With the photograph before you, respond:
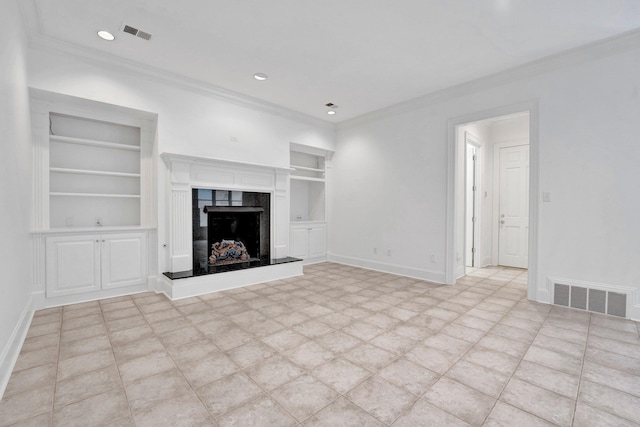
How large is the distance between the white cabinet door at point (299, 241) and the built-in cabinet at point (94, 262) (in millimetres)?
2430

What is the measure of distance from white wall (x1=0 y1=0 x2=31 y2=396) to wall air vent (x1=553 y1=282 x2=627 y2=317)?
16.3ft

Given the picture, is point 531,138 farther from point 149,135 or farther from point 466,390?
point 149,135

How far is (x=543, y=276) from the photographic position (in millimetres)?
3461

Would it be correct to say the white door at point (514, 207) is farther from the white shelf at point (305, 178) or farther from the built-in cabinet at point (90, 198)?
the built-in cabinet at point (90, 198)

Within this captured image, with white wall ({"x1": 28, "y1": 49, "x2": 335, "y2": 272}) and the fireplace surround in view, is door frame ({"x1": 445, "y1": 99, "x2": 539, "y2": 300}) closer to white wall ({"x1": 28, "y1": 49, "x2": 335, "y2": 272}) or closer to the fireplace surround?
the fireplace surround

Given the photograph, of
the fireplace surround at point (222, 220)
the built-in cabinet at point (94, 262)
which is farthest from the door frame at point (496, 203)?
the built-in cabinet at point (94, 262)

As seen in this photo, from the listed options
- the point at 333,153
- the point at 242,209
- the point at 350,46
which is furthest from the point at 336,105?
the point at 242,209

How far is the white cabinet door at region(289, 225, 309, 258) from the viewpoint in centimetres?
543

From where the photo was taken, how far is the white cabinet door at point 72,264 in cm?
319

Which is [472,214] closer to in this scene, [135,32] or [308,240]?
[308,240]

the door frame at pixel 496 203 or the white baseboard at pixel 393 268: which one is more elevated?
the door frame at pixel 496 203

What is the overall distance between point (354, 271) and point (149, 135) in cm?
381

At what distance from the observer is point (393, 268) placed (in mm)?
4957

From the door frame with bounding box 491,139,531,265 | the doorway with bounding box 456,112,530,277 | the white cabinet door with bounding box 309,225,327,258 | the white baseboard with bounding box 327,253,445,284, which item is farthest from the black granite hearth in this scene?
the door frame with bounding box 491,139,531,265
